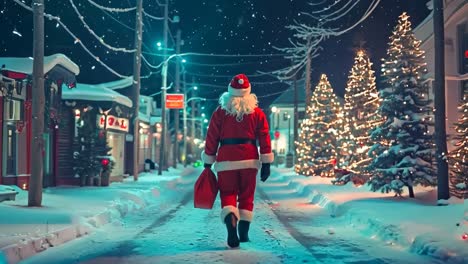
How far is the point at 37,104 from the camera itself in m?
14.3

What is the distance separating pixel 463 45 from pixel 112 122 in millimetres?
15217

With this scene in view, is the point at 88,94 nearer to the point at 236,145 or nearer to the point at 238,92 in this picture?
the point at 238,92

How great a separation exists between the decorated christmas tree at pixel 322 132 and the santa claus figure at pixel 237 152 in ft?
78.5

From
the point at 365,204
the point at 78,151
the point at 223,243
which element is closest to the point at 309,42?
the point at 78,151

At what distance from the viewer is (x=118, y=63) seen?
4394 centimetres

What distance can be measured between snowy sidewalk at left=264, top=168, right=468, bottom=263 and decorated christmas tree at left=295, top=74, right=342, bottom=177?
14.3 metres

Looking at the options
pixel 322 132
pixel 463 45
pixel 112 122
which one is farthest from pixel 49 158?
pixel 463 45

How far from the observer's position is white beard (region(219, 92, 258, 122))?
8984 mm

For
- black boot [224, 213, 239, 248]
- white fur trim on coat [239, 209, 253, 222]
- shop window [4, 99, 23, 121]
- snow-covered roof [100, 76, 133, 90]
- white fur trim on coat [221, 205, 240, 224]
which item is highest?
snow-covered roof [100, 76, 133, 90]

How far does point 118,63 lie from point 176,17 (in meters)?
5.16

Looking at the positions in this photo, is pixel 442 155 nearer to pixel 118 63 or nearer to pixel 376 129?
pixel 376 129

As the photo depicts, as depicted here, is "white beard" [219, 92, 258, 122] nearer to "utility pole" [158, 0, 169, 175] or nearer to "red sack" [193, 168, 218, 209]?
"red sack" [193, 168, 218, 209]

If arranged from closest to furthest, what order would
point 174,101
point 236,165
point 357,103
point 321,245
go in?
point 236,165, point 321,245, point 357,103, point 174,101

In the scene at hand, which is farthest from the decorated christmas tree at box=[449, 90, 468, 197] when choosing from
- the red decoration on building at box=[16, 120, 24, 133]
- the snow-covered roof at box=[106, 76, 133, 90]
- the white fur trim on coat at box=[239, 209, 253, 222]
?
the snow-covered roof at box=[106, 76, 133, 90]
